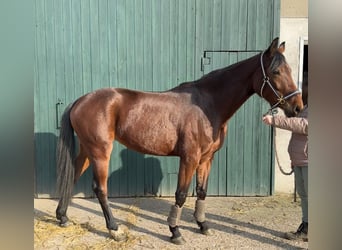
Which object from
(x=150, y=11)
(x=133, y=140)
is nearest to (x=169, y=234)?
(x=133, y=140)

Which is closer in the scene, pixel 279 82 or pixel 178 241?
pixel 279 82

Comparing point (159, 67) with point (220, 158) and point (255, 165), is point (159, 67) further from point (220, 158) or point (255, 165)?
point (255, 165)

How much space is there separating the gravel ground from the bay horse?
18 centimetres

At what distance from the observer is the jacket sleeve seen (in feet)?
7.02

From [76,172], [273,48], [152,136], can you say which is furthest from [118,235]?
[273,48]

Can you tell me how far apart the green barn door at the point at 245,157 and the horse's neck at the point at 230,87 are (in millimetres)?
1094

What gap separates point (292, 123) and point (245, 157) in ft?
5.11

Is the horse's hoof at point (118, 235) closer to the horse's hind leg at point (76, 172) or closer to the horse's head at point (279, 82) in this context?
the horse's hind leg at point (76, 172)

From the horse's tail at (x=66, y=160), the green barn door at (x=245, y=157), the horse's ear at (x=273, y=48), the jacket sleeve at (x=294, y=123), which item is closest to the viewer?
the jacket sleeve at (x=294, y=123)

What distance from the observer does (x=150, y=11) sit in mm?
3518

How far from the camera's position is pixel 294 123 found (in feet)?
7.06

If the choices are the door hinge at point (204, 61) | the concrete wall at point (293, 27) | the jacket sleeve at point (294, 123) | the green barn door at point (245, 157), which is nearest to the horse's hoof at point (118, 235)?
the green barn door at point (245, 157)

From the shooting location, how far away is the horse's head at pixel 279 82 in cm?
229

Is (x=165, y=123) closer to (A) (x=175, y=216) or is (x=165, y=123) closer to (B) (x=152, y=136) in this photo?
(B) (x=152, y=136)
